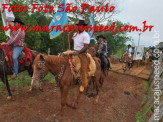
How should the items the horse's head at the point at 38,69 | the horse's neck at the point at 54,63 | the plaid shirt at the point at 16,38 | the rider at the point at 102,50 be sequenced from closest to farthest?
Answer: the horse's head at the point at 38,69, the horse's neck at the point at 54,63, the plaid shirt at the point at 16,38, the rider at the point at 102,50

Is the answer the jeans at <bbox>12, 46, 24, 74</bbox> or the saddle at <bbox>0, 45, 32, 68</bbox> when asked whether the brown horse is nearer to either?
the jeans at <bbox>12, 46, 24, 74</bbox>

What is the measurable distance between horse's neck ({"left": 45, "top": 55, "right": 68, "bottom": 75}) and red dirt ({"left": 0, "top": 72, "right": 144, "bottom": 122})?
60.4 inches

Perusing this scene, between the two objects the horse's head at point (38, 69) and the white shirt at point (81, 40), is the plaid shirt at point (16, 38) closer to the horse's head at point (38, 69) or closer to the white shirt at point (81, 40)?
the horse's head at point (38, 69)

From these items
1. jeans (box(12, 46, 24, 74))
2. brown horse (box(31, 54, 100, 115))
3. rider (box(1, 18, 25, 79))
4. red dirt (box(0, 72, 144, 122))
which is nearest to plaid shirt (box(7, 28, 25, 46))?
rider (box(1, 18, 25, 79))

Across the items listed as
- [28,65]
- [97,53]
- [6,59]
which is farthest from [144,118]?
[6,59]

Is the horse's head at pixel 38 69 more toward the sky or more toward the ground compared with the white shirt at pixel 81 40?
more toward the ground

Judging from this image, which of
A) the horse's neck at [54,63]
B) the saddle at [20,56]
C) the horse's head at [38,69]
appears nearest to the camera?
the horse's head at [38,69]

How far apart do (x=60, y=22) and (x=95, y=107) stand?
4002 mm

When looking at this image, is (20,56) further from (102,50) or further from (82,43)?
(102,50)

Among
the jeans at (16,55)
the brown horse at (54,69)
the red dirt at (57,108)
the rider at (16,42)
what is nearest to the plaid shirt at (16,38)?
the rider at (16,42)

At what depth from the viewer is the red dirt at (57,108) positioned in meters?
3.63

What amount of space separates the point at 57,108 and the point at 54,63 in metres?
1.85

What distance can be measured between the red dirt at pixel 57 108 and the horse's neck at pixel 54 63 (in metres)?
1.53

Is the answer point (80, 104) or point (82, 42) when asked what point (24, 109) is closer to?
point (80, 104)
